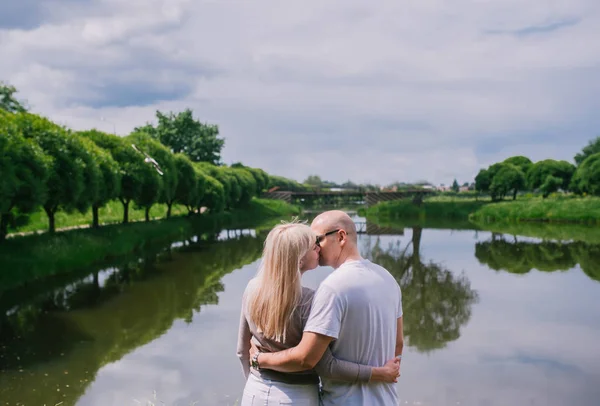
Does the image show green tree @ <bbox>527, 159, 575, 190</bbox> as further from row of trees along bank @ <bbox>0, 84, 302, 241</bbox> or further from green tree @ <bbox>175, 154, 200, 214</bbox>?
green tree @ <bbox>175, 154, 200, 214</bbox>

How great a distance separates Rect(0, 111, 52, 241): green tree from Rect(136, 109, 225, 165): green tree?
6305cm

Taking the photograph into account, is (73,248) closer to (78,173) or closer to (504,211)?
(78,173)

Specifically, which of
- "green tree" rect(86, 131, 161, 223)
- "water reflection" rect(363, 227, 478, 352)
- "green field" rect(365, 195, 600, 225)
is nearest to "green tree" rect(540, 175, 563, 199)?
"green field" rect(365, 195, 600, 225)

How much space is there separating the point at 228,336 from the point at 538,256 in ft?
62.9

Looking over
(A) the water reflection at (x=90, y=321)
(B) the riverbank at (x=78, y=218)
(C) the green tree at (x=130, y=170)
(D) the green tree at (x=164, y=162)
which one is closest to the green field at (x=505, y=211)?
(B) the riverbank at (x=78, y=218)

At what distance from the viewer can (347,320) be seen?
311 centimetres

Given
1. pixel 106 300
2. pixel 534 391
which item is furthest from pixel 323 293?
pixel 106 300

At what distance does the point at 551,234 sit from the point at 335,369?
3956 cm

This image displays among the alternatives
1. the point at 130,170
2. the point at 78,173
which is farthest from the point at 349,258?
the point at 130,170

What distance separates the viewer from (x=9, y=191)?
56.6ft

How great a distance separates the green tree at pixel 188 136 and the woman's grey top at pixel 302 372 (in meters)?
80.4

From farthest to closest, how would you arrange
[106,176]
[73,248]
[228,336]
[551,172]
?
[551,172] < [106,176] < [73,248] < [228,336]

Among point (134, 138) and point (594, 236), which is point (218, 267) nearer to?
point (134, 138)

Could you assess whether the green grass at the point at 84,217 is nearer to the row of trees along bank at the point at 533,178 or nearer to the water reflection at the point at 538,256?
the water reflection at the point at 538,256
